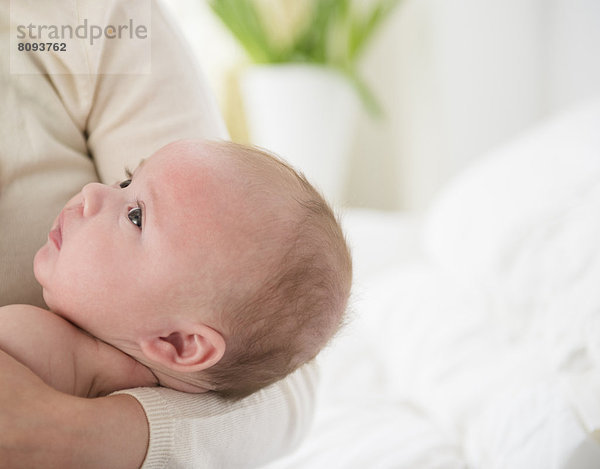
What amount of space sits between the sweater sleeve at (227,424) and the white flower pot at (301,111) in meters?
1.71

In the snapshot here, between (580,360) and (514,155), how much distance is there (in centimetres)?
56

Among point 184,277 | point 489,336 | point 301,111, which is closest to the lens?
point 184,277

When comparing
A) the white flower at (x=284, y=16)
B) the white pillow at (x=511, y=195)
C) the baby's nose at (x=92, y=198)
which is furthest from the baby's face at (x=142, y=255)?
the white flower at (x=284, y=16)

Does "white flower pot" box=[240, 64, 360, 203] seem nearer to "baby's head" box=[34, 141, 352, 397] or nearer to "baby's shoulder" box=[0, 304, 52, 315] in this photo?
"baby's head" box=[34, 141, 352, 397]

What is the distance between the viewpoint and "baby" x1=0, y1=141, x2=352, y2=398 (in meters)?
0.65

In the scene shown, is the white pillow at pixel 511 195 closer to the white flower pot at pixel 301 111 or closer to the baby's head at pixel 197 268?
the baby's head at pixel 197 268

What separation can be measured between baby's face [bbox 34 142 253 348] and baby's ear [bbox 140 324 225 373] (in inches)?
0.8

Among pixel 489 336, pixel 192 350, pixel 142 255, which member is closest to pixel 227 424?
pixel 192 350

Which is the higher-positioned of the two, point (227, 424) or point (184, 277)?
point (184, 277)

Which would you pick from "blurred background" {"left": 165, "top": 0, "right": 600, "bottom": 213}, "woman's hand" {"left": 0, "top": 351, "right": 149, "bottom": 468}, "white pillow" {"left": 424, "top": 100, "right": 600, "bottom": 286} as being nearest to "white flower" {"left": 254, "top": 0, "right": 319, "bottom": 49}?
"blurred background" {"left": 165, "top": 0, "right": 600, "bottom": 213}

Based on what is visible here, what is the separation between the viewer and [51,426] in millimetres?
522

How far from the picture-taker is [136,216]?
0.68 m

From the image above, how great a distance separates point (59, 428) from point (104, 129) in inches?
15.4

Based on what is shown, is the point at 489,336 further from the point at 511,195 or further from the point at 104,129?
the point at 104,129
